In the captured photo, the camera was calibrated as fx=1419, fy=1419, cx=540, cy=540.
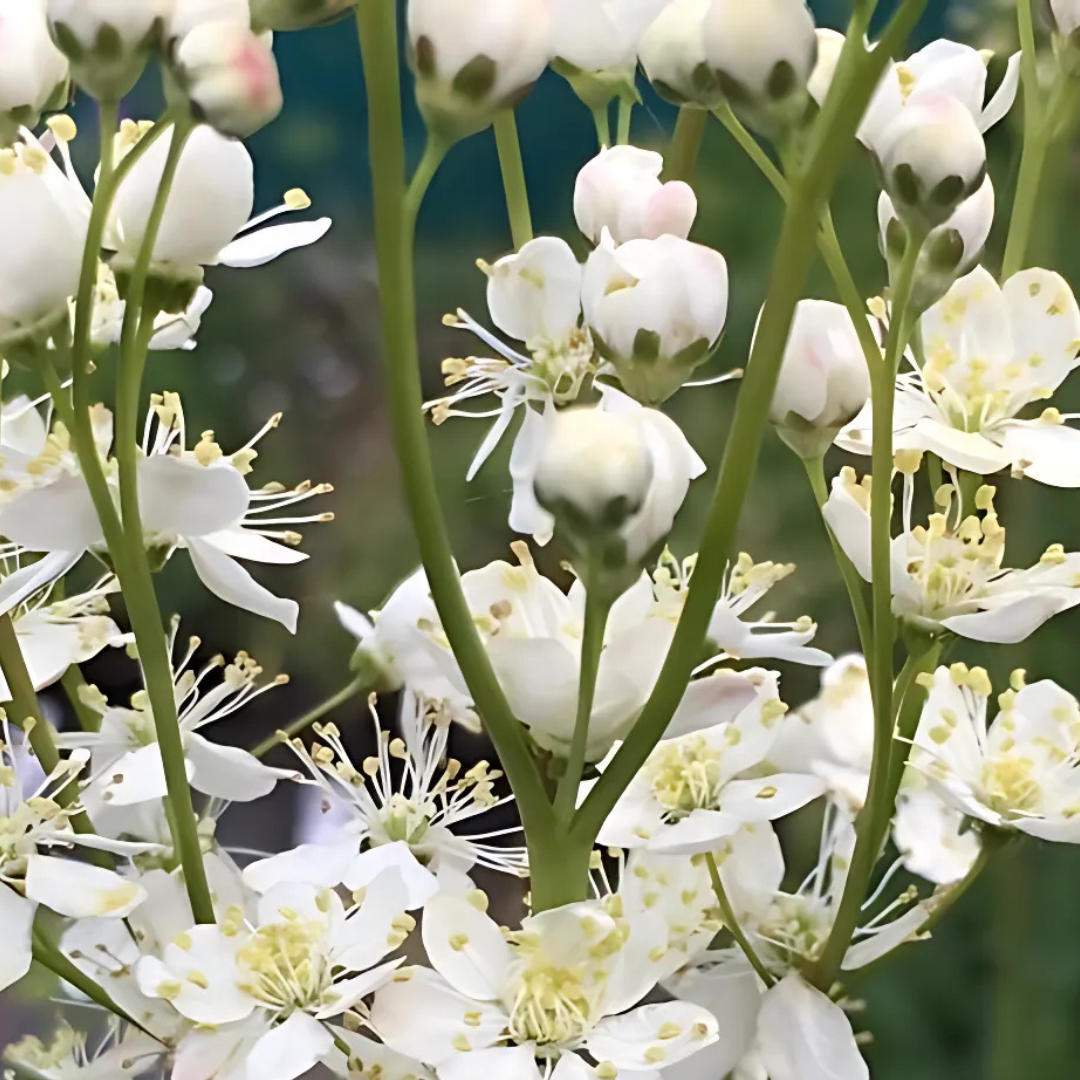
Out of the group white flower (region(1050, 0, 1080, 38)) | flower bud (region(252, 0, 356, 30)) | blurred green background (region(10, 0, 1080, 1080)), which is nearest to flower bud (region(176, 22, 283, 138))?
flower bud (region(252, 0, 356, 30))

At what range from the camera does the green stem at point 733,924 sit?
35 cm

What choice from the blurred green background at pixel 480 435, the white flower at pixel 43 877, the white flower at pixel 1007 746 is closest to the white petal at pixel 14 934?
the white flower at pixel 43 877

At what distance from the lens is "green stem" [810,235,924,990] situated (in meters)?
0.31

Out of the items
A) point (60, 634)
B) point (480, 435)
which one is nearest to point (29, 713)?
point (60, 634)

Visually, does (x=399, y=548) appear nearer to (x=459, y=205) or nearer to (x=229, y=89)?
(x=459, y=205)

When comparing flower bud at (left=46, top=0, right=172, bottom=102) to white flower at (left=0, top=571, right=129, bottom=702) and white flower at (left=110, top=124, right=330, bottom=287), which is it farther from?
white flower at (left=0, top=571, right=129, bottom=702)

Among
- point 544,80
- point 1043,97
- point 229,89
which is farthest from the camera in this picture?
point 544,80

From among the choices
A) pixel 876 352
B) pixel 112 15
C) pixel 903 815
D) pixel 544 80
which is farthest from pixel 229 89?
pixel 544 80

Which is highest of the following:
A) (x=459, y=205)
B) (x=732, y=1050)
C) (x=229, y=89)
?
(x=229, y=89)

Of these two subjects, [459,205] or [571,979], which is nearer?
Result: [571,979]

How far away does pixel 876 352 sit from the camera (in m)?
0.31

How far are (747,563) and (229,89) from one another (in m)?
0.19

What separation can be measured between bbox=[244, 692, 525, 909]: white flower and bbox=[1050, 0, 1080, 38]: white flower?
0.79 ft

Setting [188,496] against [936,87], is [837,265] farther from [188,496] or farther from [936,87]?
[188,496]
